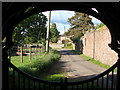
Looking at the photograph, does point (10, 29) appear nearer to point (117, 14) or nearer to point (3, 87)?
point (3, 87)

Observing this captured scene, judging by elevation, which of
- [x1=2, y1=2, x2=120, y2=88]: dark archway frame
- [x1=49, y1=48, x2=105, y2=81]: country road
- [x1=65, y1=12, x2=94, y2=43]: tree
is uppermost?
[x1=65, y1=12, x2=94, y2=43]: tree

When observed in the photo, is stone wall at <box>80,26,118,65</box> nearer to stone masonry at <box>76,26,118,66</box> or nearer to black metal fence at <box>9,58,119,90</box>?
stone masonry at <box>76,26,118,66</box>

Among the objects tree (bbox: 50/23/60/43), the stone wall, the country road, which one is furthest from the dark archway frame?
tree (bbox: 50/23/60/43)

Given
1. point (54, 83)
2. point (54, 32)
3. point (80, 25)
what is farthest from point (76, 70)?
point (54, 32)

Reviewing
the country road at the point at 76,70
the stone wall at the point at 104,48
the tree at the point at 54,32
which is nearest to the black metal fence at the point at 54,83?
the country road at the point at 76,70

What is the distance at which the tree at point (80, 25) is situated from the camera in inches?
1506

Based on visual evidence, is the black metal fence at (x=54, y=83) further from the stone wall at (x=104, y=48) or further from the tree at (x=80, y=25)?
the tree at (x=80, y=25)

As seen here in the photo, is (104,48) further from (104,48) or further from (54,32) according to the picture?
(54,32)

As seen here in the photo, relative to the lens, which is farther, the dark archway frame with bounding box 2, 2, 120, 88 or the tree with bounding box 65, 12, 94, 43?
the tree with bounding box 65, 12, 94, 43

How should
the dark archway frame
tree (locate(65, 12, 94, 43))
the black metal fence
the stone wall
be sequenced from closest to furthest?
the dark archway frame, the black metal fence, the stone wall, tree (locate(65, 12, 94, 43))

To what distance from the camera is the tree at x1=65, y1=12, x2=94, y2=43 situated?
38.2 m

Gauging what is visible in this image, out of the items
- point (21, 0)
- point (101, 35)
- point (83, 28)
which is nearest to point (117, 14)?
point (21, 0)

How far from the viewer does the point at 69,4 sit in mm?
3367

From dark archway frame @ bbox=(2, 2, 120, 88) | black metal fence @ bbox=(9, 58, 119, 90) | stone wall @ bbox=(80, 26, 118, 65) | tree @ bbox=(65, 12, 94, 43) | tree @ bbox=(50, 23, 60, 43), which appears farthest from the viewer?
tree @ bbox=(50, 23, 60, 43)
